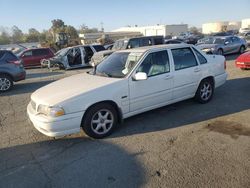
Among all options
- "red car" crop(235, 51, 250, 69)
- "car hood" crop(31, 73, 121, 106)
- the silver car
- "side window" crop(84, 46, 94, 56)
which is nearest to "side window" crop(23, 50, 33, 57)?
"side window" crop(84, 46, 94, 56)

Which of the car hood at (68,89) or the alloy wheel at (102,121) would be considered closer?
the car hood at (68,89)

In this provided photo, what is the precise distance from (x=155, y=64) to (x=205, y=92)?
1.81 metres

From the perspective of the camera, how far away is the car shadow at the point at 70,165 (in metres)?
3.32

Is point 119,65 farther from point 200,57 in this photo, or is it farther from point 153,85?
point 200,57

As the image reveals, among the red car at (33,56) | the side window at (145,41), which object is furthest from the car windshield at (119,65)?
the red car at (33,56)

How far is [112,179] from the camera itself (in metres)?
3.31

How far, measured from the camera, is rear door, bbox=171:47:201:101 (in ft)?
18.2

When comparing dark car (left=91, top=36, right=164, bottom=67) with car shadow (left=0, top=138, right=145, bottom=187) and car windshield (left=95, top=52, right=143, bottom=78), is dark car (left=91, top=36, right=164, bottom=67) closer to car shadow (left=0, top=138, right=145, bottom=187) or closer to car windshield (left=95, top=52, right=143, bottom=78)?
car windshield (left=95, top=52, right=143, bottom=78)

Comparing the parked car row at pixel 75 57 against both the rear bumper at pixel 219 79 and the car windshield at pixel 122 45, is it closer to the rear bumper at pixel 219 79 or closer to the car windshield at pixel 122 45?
the car windshield at pixel 122 45

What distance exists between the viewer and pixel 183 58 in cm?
576

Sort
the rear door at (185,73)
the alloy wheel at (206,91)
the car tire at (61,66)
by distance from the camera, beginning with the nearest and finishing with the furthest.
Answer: the rear door at (185,73) < the alloy wheel at (206,91) < the car tire at (61,66)

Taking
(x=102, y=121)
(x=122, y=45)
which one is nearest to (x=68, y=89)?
(x=102, y=121)

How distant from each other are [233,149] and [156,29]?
9336cm

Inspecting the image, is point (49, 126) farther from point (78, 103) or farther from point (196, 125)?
point (196, 125)
